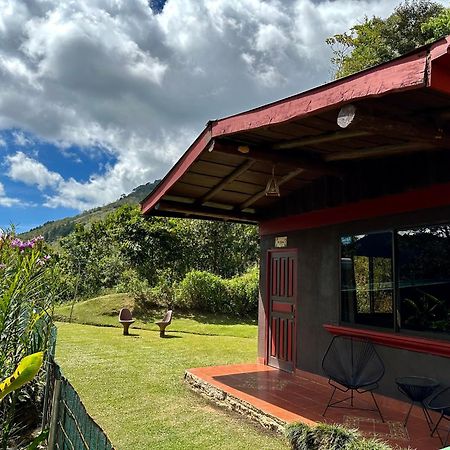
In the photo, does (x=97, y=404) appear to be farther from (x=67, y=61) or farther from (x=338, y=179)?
(x=67, y=61)

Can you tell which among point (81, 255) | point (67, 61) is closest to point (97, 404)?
point (67, 61)

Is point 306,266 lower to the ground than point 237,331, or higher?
higher

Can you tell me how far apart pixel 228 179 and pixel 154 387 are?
10.9 feet

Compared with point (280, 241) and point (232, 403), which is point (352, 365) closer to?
point (232, 403)

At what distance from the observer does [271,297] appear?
7551mm

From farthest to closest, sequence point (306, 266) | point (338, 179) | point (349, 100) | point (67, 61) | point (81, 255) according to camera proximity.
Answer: point (81, 255) < point (67, 61) < point (306, 266) < point (338, 179) < point (349, 100)

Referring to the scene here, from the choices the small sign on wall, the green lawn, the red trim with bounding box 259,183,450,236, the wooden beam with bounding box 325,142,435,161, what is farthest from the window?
the green lawn

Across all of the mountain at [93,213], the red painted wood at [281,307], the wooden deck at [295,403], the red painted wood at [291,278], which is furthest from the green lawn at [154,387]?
the mountain at [93,213]

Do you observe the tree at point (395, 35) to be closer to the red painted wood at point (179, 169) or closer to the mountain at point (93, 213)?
the red painted wood at point (179, 169)

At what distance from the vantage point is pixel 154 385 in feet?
20.9

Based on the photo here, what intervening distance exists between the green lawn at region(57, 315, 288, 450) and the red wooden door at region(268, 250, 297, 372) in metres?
1.41

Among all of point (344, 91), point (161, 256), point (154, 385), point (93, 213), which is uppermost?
point (93, 213)

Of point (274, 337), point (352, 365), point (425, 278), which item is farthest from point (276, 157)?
point (274, 337)

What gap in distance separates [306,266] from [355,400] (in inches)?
82.4
